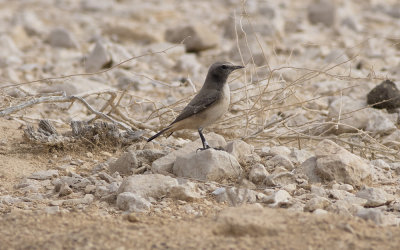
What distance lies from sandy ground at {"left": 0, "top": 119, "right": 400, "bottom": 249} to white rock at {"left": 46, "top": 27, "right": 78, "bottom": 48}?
9.03m

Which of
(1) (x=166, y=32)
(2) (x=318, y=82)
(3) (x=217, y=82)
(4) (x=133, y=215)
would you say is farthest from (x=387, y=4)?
(4) (x=133, y=215)

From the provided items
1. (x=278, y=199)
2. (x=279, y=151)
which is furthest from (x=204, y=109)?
(x=278, y=199)

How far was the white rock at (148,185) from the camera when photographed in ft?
16.1

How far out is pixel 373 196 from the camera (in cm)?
484

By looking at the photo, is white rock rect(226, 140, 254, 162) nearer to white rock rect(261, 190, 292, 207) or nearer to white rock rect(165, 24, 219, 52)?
white rock rect(261, 190, 292, 207)

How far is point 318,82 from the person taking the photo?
10.1 metres

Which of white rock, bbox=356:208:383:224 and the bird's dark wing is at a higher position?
the bird's dark wing

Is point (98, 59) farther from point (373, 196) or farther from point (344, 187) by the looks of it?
point (373, 196)

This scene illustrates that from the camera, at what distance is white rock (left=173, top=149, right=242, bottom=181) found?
5285 mm

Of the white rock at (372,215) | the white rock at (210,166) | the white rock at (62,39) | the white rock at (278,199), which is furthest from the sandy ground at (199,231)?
the white rock at (62,39)

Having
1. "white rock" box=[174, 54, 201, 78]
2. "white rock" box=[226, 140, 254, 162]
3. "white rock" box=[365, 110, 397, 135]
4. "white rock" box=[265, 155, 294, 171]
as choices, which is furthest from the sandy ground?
"white rock" box=[174, 54, 201, 78]

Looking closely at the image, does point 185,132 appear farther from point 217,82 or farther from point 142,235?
point 142,235

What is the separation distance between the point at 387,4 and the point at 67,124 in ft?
43.5

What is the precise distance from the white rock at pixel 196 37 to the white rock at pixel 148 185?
7.84m
